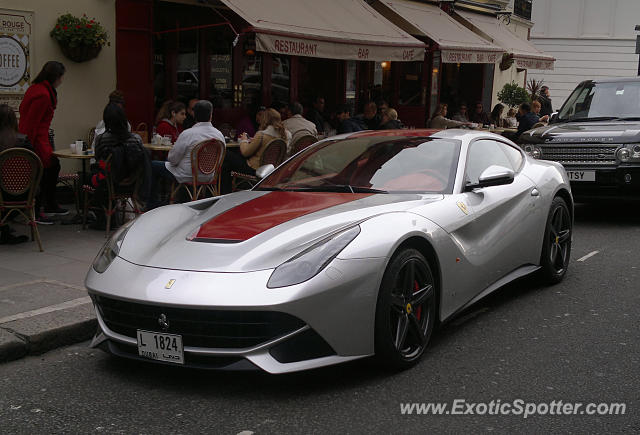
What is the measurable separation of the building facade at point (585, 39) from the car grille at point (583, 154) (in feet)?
99.7

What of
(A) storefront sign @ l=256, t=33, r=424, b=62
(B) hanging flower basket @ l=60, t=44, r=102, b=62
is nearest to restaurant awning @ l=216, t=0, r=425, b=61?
(A) storefront sign @ l=256, t=33, r=424, b=62

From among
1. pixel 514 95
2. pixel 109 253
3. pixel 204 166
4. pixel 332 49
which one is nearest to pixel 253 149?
pixel 204 166

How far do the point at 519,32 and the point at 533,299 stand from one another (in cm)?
2272

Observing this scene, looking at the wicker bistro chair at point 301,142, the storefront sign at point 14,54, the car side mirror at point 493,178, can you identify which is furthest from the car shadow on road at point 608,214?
the storefront sign at point 14,54

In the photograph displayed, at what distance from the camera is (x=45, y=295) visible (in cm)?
582

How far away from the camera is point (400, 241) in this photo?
4.33 meters

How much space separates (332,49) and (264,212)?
7.32 meters

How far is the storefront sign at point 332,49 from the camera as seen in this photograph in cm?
1052

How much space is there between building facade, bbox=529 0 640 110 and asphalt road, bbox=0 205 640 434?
36173mm

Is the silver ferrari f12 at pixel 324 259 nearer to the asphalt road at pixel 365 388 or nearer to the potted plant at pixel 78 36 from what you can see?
the asphalt road at pixel 365 388

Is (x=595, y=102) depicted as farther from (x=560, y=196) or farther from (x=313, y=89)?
(x=313, y=89)

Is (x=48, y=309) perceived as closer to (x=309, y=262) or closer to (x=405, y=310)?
(x=309, y=262)

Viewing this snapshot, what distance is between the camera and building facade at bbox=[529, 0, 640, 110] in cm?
3922

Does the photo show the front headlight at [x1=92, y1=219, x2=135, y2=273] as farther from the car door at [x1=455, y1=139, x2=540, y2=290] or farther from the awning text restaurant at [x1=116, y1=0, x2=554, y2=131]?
the awning text restaurant at [x1=116, y1=0, x2=554, y2=131]
